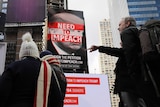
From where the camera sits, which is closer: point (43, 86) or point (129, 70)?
point (43, 86)

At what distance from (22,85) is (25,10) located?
62.2ft

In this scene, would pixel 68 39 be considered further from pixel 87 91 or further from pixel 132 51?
pixel 132 51

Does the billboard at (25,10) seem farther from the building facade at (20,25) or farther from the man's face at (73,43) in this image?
the man's face at (73,43)

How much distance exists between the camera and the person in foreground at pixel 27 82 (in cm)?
187

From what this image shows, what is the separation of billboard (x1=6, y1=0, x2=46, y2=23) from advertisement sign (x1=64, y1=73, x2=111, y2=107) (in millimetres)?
12432

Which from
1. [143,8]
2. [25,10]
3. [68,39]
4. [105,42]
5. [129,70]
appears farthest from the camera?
[105,42]

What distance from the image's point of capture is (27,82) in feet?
6.43

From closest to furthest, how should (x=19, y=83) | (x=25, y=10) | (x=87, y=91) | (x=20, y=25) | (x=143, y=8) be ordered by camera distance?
1. (x=19, y=83)
2. (x=87, y=91)
3. (x=25, y=10)
4. (x=20, y=25)
5. (x=143, y=8)

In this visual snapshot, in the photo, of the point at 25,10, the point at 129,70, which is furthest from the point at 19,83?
the point at 25,10

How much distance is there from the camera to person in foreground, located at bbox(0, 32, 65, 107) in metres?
1.87

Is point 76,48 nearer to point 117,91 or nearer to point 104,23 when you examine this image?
point 117,91

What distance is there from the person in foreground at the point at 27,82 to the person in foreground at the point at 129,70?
0.68 meters

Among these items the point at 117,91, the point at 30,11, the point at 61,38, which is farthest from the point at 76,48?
the point at 117,91

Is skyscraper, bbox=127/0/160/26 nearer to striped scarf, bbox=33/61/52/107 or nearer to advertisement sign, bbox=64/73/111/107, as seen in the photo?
advertisement sign, bbox=64/73/111/107
